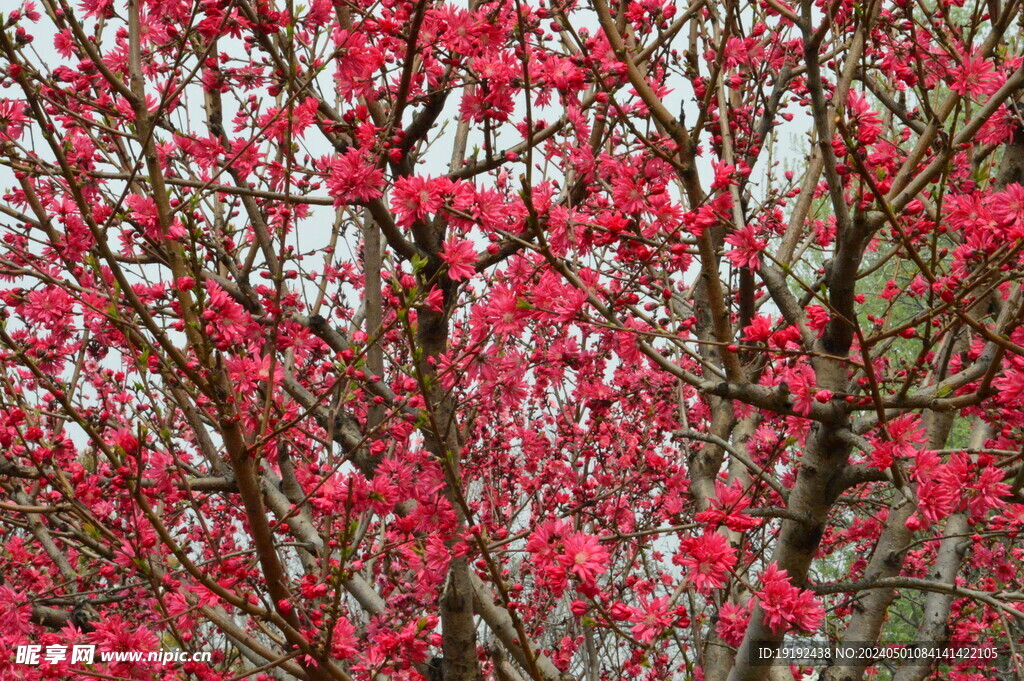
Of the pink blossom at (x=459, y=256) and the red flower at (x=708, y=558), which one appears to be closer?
the red flower at (x=708, y=558)

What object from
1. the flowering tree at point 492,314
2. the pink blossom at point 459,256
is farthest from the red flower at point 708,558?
the pink blossom at point 459,256

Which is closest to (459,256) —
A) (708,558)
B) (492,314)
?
(492,314)

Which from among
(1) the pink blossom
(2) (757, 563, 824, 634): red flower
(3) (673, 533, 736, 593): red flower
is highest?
(1) the pink blossom

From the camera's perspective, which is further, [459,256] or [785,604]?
[459,256]

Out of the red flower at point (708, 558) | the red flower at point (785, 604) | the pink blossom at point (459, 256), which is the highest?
the pink blossom at point (459, 256)

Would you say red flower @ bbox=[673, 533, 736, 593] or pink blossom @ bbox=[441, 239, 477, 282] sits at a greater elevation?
pink blossom @ bbox=[441, 239, 477, 282]

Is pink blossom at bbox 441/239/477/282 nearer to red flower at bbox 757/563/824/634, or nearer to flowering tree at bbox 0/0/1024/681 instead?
flowering tree at bbox 0/0/1024/681

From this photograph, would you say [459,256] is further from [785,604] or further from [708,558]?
[785,604]

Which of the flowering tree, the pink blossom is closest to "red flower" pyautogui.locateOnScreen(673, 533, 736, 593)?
the flowering tree

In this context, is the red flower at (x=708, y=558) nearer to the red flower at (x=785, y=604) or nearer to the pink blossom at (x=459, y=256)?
the red flower at (x=785, y=604)

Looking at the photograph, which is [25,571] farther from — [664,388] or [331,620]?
[664,388]

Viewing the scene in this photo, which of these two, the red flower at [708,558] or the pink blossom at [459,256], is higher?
the pink blossom at [459,256]

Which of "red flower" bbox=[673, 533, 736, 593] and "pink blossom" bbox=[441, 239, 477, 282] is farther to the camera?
"pink blossom" bbox=[441, 239, 477, 282]

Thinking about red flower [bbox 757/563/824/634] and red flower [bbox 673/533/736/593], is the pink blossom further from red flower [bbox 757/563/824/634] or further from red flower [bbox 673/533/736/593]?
red flower [bbox 757/563/824/634]
